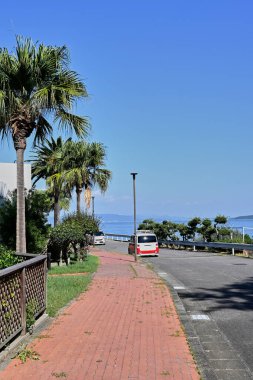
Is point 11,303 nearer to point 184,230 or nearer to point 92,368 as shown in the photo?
point 92,368

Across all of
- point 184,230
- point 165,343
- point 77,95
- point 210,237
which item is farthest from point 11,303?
point 184,230

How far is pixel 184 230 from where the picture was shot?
143ft

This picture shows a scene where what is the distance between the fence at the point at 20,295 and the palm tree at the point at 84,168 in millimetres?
24868

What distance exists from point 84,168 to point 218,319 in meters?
26.7

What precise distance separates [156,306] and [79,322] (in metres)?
2.58

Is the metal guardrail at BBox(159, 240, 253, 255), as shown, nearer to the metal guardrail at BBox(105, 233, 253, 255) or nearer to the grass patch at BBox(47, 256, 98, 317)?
the metal guardrail at BBox(105, 233, 253, 255)

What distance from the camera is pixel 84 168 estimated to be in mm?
35531

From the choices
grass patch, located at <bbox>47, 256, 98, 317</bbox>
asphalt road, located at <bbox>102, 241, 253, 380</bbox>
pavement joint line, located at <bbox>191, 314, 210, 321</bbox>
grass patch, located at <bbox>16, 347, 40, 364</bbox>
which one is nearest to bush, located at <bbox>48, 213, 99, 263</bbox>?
asphalt road, located at <bbox>102, 241, 253, 380</bbox>

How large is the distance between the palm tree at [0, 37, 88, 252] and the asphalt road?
5.50 metres

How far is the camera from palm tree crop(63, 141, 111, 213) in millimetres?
34041

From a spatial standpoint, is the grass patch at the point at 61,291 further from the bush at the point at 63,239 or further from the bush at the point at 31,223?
the bush at the point at 63,239

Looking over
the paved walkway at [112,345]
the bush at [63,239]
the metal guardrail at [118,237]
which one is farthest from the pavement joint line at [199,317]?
the metal guardrail at [118,237]

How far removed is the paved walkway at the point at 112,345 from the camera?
5.49 meters

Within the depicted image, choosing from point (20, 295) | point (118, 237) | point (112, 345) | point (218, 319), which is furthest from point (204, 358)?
point (118, 237)
